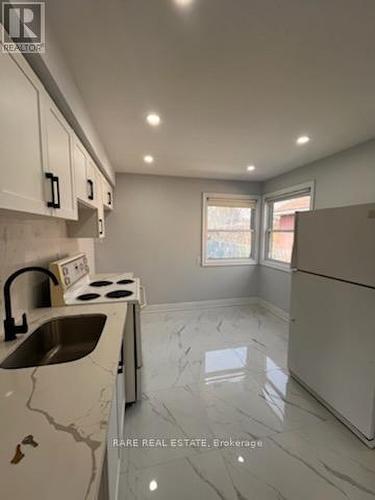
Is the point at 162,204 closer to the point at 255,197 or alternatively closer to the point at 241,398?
the point at 255,197

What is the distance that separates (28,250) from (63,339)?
659 millimetres

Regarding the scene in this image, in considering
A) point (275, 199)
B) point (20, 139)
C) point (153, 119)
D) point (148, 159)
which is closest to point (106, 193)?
point (148, 159)

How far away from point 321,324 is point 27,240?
2.37 metres

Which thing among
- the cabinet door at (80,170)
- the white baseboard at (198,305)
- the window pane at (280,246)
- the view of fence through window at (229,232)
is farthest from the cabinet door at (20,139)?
the window pane at (280,246)

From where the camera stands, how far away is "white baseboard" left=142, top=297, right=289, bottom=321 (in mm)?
3932

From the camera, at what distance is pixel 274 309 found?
396 cm

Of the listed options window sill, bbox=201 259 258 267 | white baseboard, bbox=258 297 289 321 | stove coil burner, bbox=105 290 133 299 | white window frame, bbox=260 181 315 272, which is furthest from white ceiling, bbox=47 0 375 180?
white baseboard, bbox=258 297 289 321

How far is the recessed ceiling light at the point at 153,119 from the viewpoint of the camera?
6.23ft

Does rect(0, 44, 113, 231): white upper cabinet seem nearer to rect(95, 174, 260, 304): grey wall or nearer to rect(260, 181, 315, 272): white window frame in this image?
rect(95, 174, 260, 304): grey wall

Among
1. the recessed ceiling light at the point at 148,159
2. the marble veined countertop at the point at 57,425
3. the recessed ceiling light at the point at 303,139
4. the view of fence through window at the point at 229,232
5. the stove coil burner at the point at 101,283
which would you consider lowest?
the marble veined countertop at the point at 57,425

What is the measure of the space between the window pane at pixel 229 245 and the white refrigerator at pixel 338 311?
2.16 m

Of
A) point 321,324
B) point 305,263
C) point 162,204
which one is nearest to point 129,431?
point 321,324

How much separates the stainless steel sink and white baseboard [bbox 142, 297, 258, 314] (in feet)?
8.04

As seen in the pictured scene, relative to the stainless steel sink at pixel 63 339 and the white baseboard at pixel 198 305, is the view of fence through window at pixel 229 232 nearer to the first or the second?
the white baseboard at pixel 198 305
